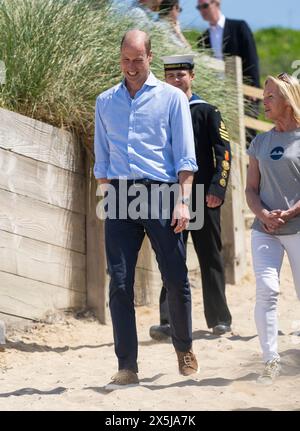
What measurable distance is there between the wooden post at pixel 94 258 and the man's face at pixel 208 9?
3029 millimetres

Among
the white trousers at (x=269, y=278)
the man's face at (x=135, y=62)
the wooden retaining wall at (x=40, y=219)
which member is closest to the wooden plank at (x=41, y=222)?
the wooden retaining wall at (x=40, y=219)

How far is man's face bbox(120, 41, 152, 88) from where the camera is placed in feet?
18.4

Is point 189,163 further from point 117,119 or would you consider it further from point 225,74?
point 225,74

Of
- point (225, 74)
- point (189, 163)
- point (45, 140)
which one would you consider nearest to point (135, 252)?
point (189, 163)

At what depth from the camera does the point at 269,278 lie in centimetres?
564

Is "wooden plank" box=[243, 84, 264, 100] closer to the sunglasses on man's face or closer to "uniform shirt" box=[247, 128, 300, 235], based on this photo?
the sunglasses on man's face

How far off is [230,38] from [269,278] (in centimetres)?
499

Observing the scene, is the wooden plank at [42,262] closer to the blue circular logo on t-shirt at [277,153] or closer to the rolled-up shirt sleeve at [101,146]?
the rolled-up shirt sleeve at [101,146]

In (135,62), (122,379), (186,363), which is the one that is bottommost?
(122,379)

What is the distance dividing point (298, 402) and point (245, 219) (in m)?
4.54

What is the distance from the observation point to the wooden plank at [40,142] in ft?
22.8

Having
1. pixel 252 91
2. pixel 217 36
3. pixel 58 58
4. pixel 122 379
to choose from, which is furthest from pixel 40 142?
pixel 217 36

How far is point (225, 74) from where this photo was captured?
9.13 metres

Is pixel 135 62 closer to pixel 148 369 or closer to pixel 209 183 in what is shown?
pixel 209 183
